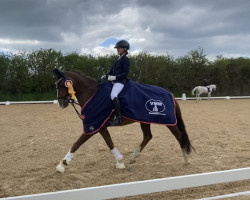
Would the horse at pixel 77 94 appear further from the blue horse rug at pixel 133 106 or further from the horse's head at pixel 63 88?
the blue horse rug at pixel 133 106

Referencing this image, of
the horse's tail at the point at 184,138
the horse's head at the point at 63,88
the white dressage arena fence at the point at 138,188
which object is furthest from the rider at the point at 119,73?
the white dressage arena fence at the point at 138,188

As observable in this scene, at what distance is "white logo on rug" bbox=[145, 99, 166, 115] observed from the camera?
550 centimetres

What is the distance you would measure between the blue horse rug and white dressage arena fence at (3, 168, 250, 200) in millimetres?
2174

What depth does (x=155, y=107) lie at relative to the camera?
18.2 ft

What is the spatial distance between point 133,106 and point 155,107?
45 cm

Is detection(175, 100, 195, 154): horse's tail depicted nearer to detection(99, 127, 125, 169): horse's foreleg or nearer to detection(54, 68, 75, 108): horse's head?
detection(99, 127, 125, 169): horse's foreleg

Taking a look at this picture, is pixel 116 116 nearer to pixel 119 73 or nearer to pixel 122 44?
pixel 119 73

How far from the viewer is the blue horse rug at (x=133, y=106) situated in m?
5.19

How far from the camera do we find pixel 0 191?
425 cm

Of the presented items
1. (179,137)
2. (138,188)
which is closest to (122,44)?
(179,137)

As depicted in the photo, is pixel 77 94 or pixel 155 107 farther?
pixel 155 107

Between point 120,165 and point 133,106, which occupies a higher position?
point 133,106

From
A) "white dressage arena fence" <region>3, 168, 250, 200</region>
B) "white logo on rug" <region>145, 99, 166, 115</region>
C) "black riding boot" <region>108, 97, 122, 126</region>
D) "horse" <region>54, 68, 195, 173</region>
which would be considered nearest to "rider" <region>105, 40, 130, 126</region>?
"black riding boot" <region>108, 97, 122, 126</region>

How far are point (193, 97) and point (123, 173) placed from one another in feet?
71.8
